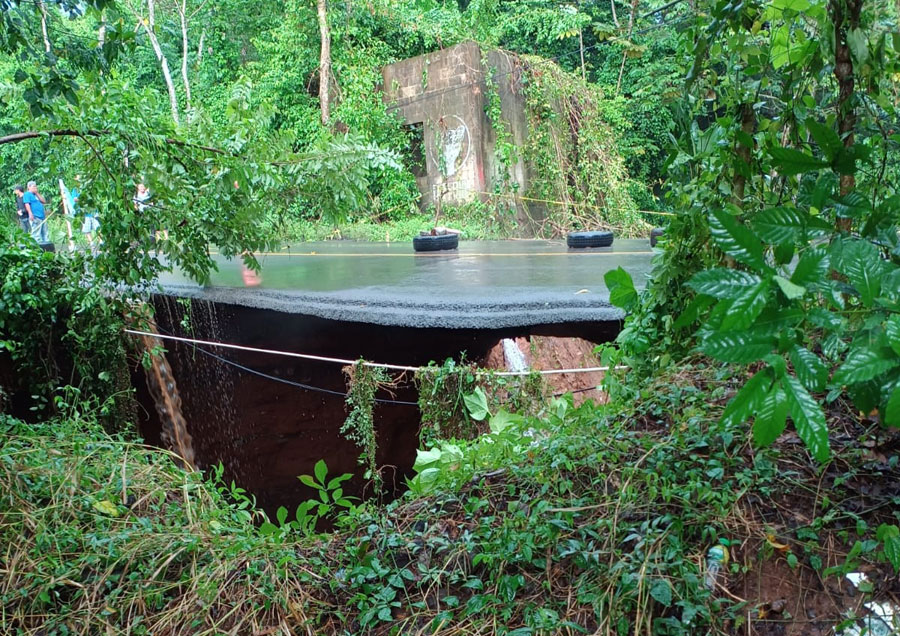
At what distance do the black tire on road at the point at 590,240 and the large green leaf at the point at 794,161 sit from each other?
351 inches

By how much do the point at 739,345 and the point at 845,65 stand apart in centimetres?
158

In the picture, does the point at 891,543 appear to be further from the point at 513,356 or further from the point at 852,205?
the point at 513,356

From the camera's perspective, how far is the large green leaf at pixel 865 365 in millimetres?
1237

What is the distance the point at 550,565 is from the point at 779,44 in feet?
6.86

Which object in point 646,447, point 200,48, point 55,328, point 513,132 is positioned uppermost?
point 200,48

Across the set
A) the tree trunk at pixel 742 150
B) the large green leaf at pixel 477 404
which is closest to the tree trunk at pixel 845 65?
the tree trunk at pixel 742 150

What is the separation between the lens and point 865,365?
49.3 inches

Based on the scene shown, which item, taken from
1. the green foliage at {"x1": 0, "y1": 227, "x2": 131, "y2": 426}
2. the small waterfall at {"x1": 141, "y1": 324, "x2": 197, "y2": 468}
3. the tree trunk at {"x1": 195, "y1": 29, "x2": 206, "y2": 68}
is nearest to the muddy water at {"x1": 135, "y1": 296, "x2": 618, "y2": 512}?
the small waterfall at {"x1": 141, "y1": 324, "x2": 197, "y2": 468}

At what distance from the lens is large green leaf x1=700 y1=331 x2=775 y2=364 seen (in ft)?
4.12

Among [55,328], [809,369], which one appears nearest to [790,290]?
[809,369]

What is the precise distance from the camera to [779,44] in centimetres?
265

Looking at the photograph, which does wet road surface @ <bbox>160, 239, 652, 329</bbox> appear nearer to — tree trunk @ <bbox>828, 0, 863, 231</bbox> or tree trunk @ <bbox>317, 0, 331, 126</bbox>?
tree trunk @ <bbox>828, 0, 863, 231</bbox>

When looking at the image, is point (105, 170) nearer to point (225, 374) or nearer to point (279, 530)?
point (225, 374)

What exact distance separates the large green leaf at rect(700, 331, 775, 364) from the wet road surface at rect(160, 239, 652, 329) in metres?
3.58
